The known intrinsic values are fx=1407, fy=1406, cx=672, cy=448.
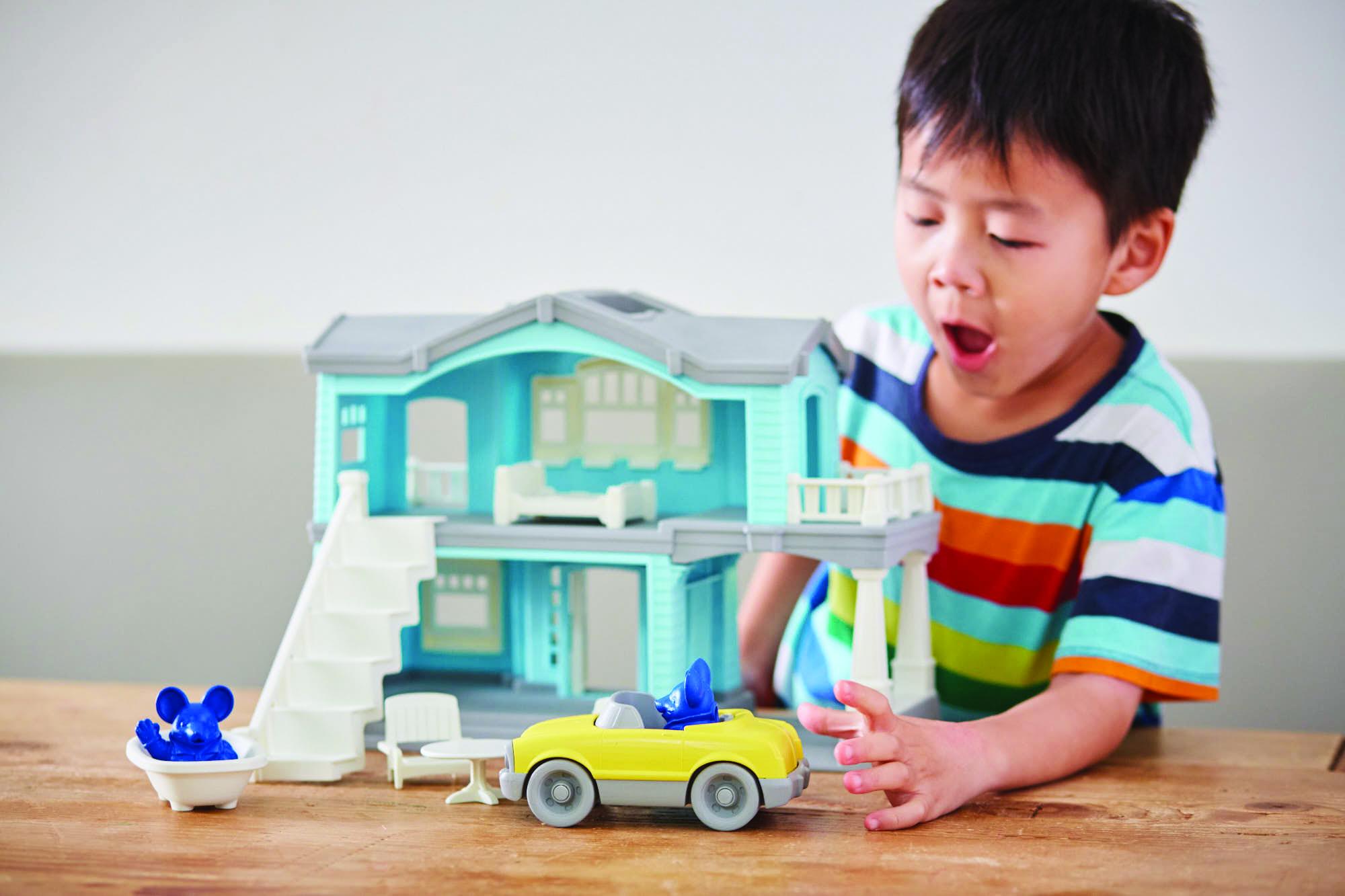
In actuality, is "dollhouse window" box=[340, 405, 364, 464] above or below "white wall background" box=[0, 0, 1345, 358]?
below

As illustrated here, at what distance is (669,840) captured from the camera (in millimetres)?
863

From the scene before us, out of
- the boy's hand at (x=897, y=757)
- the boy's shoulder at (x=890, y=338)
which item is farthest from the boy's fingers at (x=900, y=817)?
the boy's shoulder at (x=890, y=338)

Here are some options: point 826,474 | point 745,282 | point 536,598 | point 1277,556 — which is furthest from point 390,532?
point 1277,556

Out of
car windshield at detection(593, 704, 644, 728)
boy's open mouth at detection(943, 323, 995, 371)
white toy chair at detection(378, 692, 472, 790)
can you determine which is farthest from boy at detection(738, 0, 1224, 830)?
white toy chair at detection(378, 692, 472, 790)

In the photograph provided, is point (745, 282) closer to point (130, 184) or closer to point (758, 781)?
point (130, 184)

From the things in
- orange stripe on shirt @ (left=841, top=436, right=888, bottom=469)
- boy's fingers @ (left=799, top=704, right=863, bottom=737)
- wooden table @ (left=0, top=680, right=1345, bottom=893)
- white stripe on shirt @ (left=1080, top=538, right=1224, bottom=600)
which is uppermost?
orange stripe on shirt @ (left=841, top=436, right=888, bottom=469)

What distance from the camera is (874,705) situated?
887 mm

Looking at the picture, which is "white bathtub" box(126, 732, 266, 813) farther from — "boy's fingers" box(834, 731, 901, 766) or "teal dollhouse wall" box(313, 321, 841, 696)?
"boy's fingers" box(834, 731, 901, 766)

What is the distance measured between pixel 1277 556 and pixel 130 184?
5.00ft

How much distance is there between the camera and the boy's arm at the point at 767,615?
147 cm

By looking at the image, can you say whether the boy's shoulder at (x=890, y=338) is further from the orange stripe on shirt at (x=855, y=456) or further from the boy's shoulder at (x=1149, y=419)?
the boy's shoulder at (x=1149, y=419)

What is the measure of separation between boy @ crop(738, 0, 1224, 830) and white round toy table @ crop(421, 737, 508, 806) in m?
0.30

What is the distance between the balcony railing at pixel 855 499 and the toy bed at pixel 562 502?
131mm

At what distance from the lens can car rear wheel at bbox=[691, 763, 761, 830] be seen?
869 millimetres
